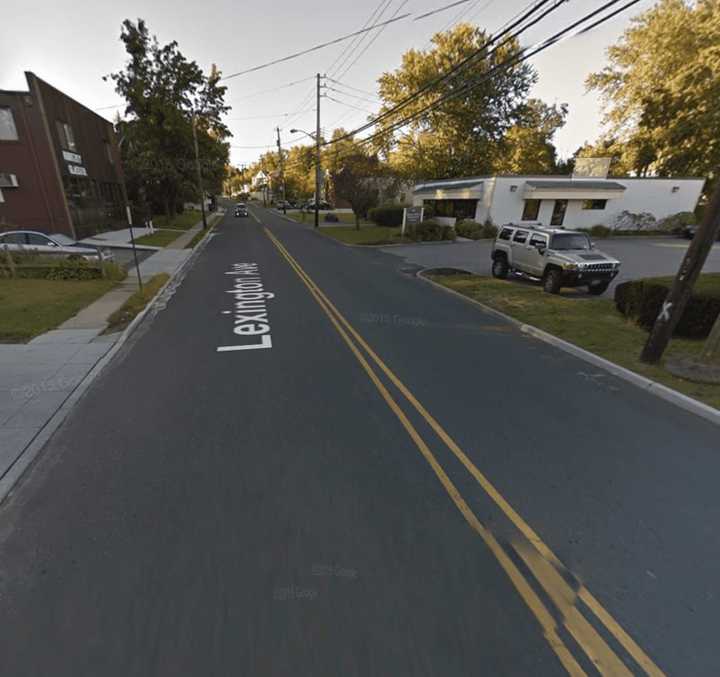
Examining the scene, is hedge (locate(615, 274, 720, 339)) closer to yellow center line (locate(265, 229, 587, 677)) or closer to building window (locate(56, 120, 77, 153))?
yellow center line (locate(265, 229, 587, 677))

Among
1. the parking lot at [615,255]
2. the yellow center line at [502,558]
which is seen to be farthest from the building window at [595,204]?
the yellow center line at [502,558]

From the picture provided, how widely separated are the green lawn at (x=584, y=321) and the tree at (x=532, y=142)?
3524 cm

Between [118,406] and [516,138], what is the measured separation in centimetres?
5029

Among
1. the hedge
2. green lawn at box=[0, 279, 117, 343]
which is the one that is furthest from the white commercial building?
green lawn at box=[0, 279, 117, 343]

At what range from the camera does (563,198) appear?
27328 millimetres

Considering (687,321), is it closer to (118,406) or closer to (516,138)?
(118,406)

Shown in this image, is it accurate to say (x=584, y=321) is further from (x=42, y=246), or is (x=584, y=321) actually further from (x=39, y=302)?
(x=42, y=246)

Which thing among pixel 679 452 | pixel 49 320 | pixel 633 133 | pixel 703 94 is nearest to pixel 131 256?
pixel 49 320

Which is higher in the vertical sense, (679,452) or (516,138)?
(516,138)

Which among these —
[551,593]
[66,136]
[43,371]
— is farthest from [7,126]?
[551,593]

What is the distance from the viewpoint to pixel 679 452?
165 inches

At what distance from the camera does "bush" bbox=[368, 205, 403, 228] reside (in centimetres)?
3247

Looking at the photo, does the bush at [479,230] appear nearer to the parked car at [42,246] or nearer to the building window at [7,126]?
the parked car at [42,246]

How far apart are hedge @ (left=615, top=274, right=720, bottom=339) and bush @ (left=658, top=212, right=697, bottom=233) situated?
1091 inches
